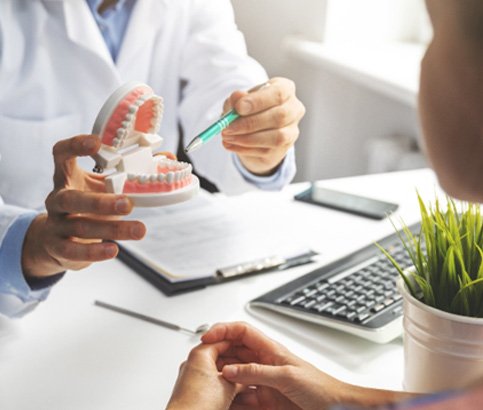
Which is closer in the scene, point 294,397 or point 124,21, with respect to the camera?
point 294,397

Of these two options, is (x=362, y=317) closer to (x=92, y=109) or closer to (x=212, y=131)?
(x=212, y=131)

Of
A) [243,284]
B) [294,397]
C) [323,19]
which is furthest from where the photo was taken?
[323,19]

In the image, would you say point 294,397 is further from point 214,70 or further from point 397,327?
point 214,70

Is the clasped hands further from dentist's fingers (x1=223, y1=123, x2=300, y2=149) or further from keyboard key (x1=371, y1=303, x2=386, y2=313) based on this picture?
dentist's fingers (x1=223, y1=123, x2=300, y2=149)

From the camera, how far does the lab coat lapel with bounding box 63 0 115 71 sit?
0.92m

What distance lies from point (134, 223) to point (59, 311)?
208mm

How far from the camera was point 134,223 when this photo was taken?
58 cm

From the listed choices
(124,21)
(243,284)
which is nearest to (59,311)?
(243,284)

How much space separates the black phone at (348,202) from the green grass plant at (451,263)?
0.41 meters

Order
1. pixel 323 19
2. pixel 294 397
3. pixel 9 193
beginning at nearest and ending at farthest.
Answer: pixel 294 397, pixel 9 193, pixel 323 19

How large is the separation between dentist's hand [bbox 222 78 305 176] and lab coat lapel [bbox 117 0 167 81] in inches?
8.5

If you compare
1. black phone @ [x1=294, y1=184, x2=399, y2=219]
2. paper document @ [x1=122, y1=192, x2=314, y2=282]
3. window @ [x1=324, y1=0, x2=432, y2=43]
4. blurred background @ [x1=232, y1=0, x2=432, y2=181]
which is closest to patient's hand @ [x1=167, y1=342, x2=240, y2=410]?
paper document @ [x1=122, y1=192, x2=314, y2=282]

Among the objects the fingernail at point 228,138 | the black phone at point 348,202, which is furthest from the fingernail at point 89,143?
the black phone at point 348,202

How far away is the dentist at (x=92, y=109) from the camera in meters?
0.62
